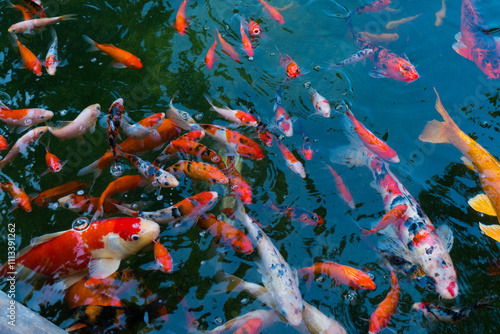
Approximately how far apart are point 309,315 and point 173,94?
3.27 meters

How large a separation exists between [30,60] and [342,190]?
4.42 meters

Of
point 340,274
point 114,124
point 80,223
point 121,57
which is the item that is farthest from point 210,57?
point 340,274

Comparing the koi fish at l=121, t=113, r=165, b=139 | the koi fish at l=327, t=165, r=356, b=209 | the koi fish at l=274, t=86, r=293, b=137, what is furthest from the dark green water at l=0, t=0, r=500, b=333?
the koi fish at l=121, t=113, r=165, b=139

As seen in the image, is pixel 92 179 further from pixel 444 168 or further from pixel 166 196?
pixel 444 168

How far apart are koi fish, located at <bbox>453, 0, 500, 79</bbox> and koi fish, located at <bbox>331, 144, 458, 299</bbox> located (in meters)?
2.30

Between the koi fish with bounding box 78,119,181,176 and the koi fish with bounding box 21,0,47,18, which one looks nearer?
the koi fish with bounding box 78,119,181,176

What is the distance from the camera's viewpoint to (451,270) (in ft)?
12.3

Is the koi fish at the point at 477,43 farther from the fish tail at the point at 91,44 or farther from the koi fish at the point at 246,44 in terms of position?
the fish tail at the point at 91,44

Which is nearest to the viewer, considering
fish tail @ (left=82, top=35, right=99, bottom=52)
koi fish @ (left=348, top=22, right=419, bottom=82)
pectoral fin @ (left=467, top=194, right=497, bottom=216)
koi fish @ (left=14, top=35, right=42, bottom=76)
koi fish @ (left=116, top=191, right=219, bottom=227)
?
koi fish @ (left=116, top=191, right=219, bottom=227)

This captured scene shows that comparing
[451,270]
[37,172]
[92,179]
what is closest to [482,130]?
[451,270]

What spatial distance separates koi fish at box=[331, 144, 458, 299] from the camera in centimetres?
374

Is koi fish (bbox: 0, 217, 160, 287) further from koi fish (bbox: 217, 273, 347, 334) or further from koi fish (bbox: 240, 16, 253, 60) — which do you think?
koi fish (bbox: 240, 16, 253, 60)

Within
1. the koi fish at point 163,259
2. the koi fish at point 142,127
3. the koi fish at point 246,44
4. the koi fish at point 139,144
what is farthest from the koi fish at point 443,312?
the koi fish at point 246,44

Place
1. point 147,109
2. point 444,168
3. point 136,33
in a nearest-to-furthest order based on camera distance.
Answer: point 444,168
point 147,109
point 136,33
